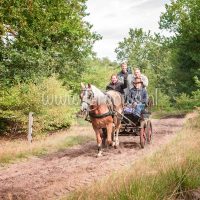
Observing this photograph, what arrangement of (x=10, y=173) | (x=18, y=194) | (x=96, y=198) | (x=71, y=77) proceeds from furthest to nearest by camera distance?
1. (x=71, y=77)
2. (x=10, y=173)
3. (x=18, y=194)
4. (x=96, y=198)

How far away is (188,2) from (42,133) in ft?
104

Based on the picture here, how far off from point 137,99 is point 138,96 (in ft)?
0.40

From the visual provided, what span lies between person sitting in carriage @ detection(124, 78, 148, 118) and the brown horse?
0.61 meters

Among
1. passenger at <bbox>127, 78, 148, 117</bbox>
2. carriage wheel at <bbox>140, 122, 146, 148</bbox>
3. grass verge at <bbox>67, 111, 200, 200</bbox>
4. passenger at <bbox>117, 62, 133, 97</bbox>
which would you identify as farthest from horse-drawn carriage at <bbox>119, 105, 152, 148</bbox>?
grass verge at <bbox>67, 111, 200, 200</bbox>

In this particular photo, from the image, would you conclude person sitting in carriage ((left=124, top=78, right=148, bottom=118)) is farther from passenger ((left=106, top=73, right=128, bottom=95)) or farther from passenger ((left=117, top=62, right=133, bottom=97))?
passenger ((left=106, top=73, right=128, bottom=95))

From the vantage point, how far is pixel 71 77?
31.0m

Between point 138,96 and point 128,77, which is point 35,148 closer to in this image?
point 138,96

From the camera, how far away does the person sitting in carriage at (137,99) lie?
13.8 meters

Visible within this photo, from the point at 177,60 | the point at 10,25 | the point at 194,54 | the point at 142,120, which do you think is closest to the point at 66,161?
the point at 142,120

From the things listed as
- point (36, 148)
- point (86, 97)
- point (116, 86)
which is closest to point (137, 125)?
point (116, 86)

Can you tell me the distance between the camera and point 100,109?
40.3 feet

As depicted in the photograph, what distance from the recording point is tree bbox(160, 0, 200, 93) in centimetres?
4181

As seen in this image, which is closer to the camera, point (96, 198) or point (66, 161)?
point (96, 198)

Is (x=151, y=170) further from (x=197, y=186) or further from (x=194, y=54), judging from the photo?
(x=194, y=54)
